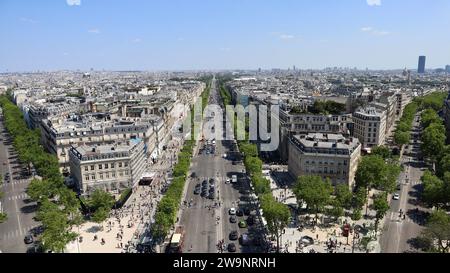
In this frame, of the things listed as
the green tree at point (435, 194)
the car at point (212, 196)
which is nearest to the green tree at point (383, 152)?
the green tree at point (435, 194)

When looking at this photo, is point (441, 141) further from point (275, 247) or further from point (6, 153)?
point (6, 153)

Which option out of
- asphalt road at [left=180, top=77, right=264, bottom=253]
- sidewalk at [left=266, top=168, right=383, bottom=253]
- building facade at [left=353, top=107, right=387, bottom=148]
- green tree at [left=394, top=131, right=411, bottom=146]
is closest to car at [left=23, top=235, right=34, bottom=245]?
asphalt road at [left=180, top=77, right=264, bottom=253]

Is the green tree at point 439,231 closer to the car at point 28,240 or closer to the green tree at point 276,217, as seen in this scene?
the green tree at point 276,217

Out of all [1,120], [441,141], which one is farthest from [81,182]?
[1,120]
